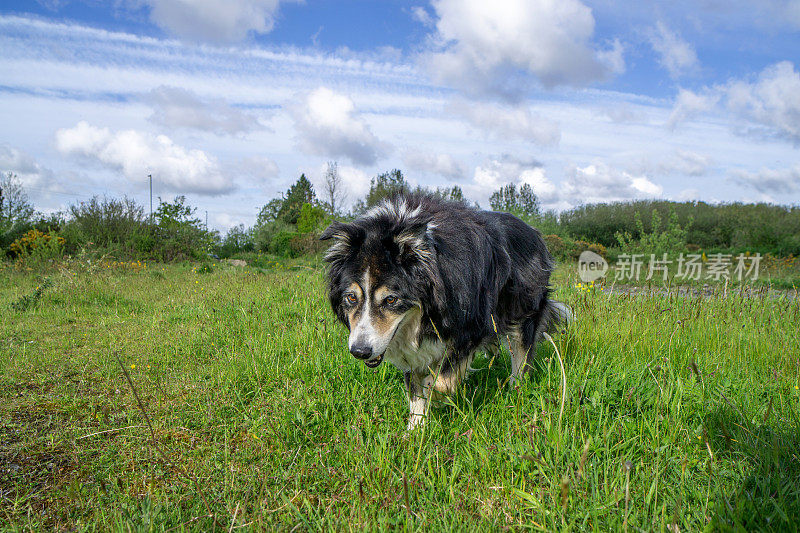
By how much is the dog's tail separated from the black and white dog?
0.70 m

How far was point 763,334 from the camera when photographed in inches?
173

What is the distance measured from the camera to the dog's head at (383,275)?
110 inches

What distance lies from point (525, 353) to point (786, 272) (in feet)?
44.4

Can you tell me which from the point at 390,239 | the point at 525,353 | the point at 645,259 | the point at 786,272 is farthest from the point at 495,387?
the point at 786,272

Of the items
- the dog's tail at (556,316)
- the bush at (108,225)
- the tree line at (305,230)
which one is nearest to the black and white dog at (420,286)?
the dog's tail at (556,316)

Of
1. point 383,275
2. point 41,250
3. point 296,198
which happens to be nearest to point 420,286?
point 383,275

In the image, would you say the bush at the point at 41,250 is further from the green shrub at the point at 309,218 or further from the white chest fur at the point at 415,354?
the white chest fur at the point at 415,354

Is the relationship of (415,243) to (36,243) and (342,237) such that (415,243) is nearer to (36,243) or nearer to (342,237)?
(342,237)

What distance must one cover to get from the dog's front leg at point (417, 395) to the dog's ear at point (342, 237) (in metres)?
1.01

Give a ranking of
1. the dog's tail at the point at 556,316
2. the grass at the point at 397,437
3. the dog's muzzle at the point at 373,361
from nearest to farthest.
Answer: the grass at the point at 397,437 → the dog's muzzle at the point at 373,361 → the dog's tail at the point at 556,316

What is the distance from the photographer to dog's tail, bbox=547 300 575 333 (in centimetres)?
415

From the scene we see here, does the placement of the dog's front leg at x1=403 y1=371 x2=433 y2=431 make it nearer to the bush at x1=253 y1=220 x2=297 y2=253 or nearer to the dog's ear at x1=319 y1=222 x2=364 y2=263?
the dog's ear at x1=319 y1=222 x2=364 y2=263

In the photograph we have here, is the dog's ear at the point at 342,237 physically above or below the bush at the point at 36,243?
above

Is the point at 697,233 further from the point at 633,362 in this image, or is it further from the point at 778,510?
the point at 778,510
